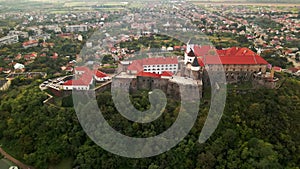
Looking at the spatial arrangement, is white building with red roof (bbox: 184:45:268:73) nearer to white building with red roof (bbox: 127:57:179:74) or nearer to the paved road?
white building with red roof (bbox: 127:57:179:74)

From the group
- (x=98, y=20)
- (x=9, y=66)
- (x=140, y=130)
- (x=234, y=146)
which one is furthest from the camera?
(x=98, y=20)

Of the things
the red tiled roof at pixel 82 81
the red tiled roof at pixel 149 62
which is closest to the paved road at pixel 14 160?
the red tiled roof at pixel 82 81

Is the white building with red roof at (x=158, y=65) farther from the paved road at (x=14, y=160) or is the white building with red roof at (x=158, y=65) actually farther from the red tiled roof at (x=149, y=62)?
the paved road at (x=14, y=160)

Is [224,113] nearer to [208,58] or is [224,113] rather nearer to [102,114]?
[208,58]

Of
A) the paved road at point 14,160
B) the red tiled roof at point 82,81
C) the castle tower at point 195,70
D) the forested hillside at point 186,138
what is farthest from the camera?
the red tiled roof at point 82,81

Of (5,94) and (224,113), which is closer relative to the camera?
(224,113)

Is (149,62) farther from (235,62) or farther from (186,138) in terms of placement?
(186,138)

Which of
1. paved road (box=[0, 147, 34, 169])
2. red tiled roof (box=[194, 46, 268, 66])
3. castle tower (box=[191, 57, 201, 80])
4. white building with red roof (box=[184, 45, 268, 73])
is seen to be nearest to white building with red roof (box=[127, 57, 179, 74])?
white building with red roof (box=[184, 45, 268, 73])


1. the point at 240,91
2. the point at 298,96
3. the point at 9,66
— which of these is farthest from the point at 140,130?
the point at 9,66
